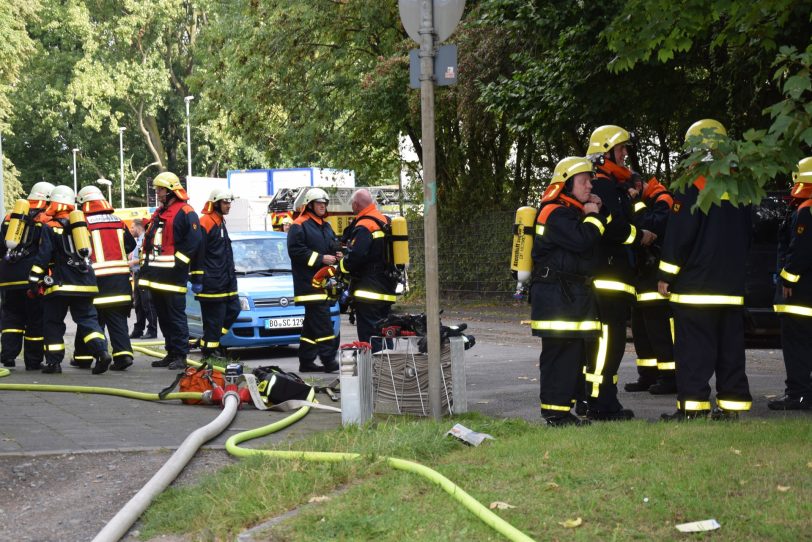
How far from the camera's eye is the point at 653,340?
389 inches

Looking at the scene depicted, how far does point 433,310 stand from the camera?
8.10 meters

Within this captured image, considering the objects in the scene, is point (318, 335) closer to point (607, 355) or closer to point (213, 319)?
point (213, 319)

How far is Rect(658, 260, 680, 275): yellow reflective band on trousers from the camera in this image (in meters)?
8.27

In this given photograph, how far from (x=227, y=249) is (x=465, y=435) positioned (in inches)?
275

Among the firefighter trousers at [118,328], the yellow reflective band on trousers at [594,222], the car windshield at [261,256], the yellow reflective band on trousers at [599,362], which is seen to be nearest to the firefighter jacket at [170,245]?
the firefighter trousers at [118,328]

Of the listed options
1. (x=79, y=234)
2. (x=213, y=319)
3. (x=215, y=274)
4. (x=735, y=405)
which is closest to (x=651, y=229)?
(x=735, y=405)

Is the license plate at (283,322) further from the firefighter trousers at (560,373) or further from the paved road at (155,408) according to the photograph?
the firefighter trousers at (560,373)

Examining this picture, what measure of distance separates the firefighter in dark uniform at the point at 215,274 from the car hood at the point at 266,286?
1.68m

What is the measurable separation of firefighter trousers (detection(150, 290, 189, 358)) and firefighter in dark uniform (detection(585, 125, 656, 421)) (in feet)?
19.3

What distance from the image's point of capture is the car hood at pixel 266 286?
15.4 meters

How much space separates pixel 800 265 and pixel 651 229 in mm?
1260

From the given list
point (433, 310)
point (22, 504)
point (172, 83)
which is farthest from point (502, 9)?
point (172, 83)

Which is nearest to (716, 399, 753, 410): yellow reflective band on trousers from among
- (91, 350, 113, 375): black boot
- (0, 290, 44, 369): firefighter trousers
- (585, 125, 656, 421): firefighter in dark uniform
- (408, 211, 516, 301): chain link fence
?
(585, 125, 656, 421): firefighter in dark uniform

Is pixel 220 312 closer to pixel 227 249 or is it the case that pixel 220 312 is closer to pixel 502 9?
pixel 227 249
